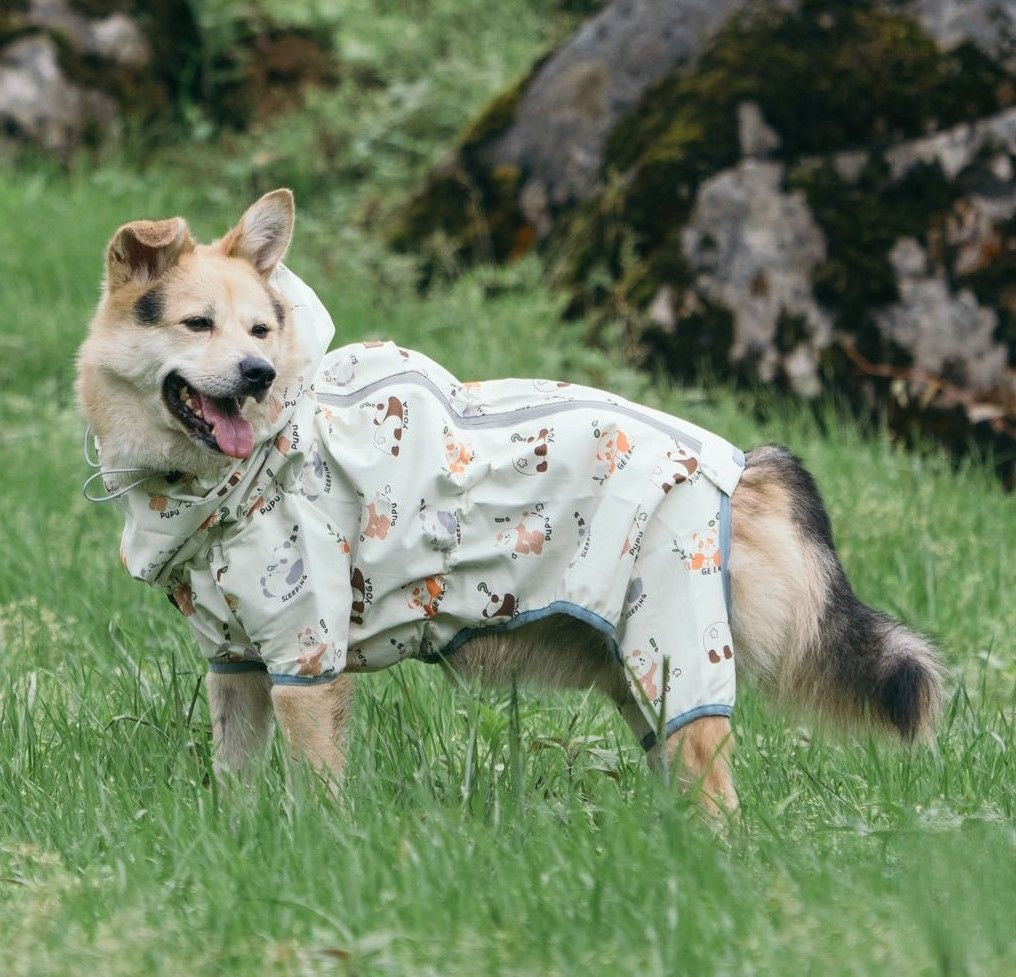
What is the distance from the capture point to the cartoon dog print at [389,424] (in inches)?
151

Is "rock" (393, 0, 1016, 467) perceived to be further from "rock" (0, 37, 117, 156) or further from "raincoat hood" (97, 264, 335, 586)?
"rock" (0, 37, 117, 156)

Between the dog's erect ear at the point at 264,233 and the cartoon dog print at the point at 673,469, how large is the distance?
121 centimetres

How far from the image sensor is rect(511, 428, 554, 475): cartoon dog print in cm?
380

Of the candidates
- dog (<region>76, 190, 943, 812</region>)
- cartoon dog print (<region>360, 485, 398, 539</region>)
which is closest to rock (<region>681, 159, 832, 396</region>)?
dog (<region>76, 190, 943, 812</region>)

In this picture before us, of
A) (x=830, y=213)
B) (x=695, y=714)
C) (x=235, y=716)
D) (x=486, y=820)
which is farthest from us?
(x=830, y=213)

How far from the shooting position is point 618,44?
962cm

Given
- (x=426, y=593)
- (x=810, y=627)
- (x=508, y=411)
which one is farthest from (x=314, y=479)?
(x=810, y=627)

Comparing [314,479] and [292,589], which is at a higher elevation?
[314,479]

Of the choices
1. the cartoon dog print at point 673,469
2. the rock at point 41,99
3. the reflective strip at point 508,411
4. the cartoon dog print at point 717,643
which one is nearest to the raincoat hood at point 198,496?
the reflective strip at point 508,411

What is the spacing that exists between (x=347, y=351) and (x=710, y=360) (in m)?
4.47

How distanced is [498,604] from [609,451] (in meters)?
0.48

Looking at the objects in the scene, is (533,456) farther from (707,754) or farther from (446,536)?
(707,754)

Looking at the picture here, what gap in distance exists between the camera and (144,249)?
13.0 ft

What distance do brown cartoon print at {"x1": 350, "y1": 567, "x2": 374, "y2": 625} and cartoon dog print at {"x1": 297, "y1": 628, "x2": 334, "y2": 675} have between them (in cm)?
16
